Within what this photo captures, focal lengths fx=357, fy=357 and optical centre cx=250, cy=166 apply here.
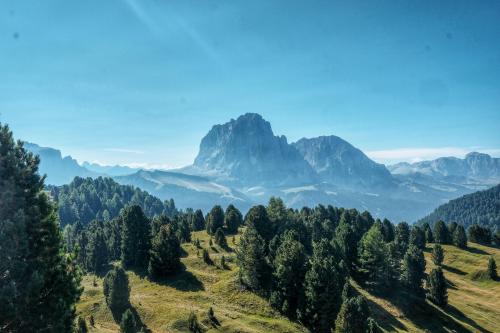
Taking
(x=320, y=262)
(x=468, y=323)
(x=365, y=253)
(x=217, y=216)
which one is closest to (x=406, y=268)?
(x=365, y=253)

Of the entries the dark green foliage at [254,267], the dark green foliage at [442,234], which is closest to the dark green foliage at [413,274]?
the dark green foliage at [254,267]

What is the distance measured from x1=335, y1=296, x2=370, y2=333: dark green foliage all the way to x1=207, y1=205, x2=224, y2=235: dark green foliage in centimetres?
8326

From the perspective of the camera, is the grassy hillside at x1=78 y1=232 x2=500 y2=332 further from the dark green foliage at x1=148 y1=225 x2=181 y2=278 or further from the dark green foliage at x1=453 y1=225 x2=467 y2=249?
the dark green foliage at x1=453 y1=225 x2=467 y2=249

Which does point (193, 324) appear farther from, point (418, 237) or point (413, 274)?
point (418, 237)

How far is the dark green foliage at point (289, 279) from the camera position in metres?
66.4

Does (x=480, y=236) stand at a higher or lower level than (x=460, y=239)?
lower

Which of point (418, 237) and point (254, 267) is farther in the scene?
point (418, 237)

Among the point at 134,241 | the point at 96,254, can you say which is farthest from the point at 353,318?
the point at 96,254

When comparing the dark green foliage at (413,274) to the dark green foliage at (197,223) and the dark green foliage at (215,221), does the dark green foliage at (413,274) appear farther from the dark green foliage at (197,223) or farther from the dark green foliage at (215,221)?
the dark green foliage at (197,223)

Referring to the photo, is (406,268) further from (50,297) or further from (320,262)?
(50,297)

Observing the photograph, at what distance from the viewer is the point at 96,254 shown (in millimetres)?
104000

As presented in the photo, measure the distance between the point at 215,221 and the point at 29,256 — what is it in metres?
113

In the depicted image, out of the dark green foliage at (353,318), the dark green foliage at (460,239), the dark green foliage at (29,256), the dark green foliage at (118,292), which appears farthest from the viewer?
the dark green foliage at (460,239)

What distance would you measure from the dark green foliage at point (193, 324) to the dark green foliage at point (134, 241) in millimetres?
40157
